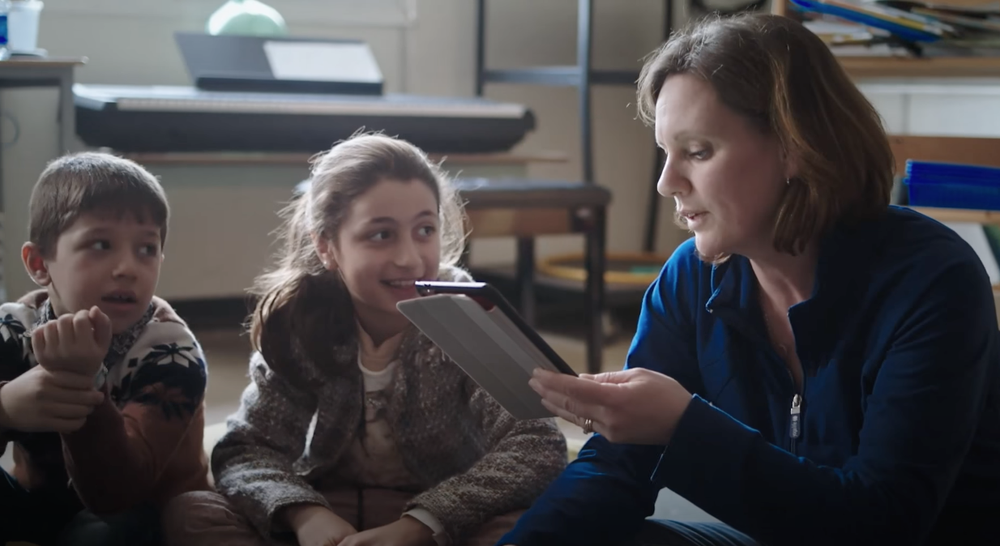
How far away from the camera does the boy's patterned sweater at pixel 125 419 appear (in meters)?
1.18

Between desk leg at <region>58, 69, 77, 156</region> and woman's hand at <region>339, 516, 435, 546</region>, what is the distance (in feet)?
4.48

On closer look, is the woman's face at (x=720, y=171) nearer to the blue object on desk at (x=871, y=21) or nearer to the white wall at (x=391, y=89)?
the blue object on desk at (x=871, y=21)

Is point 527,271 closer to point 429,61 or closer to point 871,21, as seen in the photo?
point 429,61

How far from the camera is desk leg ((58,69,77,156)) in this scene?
220 centimetres

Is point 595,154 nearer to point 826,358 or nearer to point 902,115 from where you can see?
point 902,115

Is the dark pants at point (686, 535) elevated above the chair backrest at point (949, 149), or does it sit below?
below

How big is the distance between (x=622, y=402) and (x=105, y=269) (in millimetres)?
654

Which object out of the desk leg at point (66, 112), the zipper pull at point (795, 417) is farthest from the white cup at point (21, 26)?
the zipper pull at point (795, 417)

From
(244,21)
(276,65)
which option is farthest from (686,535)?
(244,21)

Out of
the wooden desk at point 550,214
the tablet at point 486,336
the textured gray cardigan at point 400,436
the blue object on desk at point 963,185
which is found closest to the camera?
the tablet at point 486,336

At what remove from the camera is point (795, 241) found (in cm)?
99

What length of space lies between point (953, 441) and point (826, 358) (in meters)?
0.14

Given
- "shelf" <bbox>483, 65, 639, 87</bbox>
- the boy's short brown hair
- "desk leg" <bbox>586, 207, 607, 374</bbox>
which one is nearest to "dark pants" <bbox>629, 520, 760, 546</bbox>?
the boy's short brown hair

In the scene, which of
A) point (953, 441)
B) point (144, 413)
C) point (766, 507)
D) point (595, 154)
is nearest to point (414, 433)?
point (144, 413)
